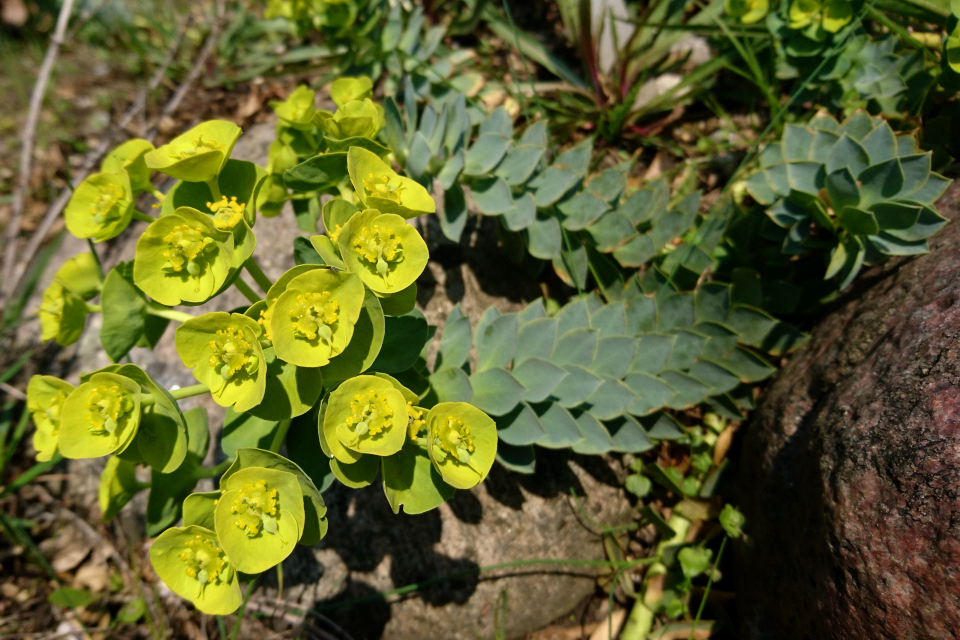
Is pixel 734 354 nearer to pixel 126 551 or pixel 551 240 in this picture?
pixel 551 240

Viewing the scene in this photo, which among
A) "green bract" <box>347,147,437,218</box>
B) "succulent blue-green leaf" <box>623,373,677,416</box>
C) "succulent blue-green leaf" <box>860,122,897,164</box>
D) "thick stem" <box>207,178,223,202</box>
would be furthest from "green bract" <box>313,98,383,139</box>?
"succulent blue-green leaf" <box>860,122,897,164</box>

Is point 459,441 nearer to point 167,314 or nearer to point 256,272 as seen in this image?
point 256,272

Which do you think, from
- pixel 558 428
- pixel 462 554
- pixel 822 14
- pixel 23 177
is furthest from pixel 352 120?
pixel 23 177

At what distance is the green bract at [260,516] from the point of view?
1.35 meters

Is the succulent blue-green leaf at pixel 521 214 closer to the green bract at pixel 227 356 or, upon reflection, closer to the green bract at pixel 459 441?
the green bract at pixel 459 441

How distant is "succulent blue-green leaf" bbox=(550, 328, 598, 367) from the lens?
1.91 metres

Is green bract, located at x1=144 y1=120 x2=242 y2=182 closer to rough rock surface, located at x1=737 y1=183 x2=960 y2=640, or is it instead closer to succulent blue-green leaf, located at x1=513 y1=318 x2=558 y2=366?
succulent blue-green leaf, located at x1=513 y1=318 x2=558 y2=366

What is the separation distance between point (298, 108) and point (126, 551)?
2047 mm

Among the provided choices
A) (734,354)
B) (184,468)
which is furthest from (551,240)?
(184,468)

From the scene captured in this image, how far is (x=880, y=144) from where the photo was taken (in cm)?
190

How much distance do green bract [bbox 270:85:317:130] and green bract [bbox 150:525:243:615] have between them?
1126 millimetres

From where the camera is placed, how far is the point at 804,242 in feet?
6.67

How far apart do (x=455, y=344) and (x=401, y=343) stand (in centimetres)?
27

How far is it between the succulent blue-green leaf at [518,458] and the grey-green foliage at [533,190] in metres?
0.68
